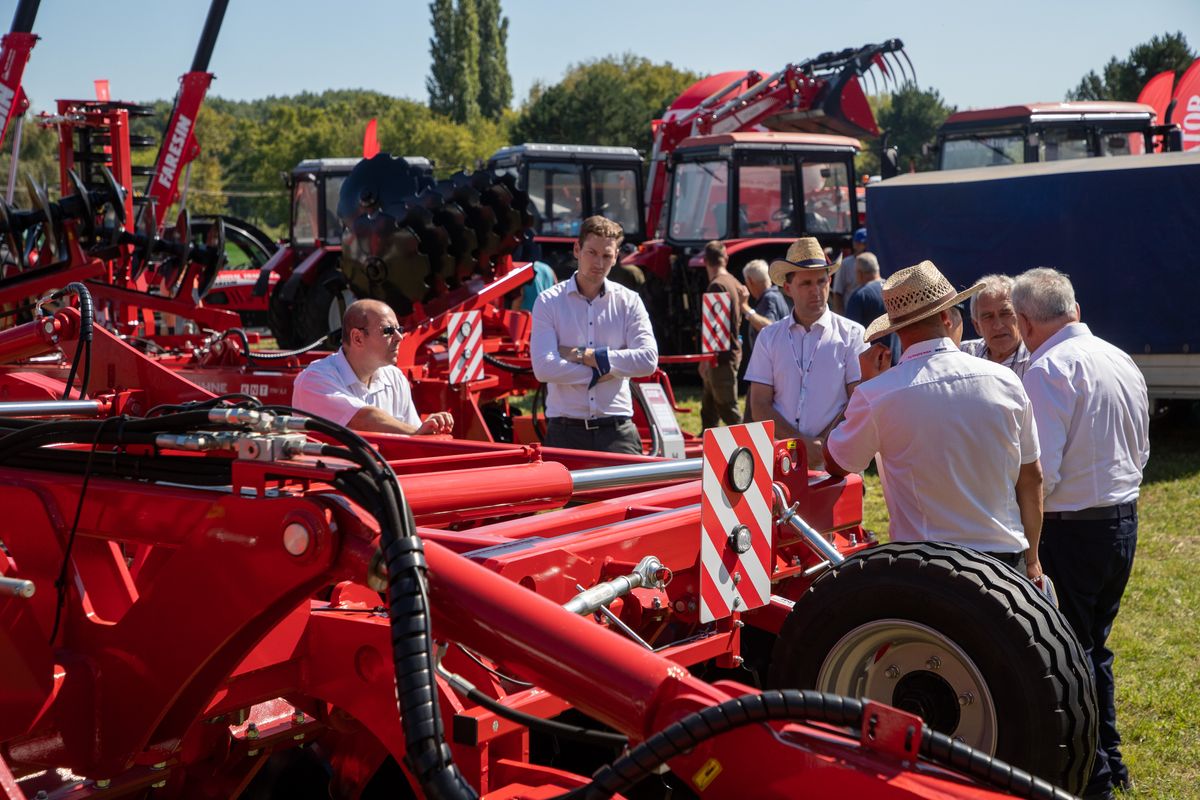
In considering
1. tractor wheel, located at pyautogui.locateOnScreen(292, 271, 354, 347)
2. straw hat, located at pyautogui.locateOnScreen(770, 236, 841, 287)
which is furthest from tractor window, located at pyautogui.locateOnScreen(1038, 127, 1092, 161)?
straw hat, located at pyautogui.locateOnScreen(770, 236, 841, 287)

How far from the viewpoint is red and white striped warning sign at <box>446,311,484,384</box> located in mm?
7629

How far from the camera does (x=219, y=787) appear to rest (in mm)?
2924

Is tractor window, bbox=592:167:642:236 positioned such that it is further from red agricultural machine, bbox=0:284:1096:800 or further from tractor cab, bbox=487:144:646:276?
red agricultural machine, bbox=0:284:1096:800

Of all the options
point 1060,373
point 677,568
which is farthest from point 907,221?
point 677,568

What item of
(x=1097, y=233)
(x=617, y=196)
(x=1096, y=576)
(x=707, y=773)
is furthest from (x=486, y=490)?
(x=617, y=196)

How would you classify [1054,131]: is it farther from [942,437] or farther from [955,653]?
[955,653]

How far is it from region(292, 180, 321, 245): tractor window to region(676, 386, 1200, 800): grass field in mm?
9279

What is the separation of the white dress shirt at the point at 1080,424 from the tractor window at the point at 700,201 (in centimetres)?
1014

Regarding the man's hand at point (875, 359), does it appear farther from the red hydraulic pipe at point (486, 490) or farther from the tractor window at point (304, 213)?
the tractor window at point (304, 213)

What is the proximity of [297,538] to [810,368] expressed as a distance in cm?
331

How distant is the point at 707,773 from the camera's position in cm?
198

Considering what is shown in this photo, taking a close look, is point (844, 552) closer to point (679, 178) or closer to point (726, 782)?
point (726, 782)

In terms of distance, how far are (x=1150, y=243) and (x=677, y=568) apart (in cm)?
827

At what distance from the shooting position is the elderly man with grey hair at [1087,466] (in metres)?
4.01
